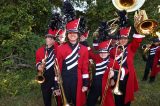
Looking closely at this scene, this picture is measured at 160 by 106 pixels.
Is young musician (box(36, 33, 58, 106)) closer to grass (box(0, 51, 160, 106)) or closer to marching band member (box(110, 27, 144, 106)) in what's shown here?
grass (box(0, 51, 160, 106))

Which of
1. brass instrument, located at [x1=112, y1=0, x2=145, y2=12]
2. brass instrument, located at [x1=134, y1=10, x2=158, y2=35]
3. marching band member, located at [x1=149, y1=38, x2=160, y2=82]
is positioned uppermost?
brass instrument, located at [x1=112, y1=0, x2=145, y2=12]

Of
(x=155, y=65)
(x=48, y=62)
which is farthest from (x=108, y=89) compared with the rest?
(x=155, y=65)

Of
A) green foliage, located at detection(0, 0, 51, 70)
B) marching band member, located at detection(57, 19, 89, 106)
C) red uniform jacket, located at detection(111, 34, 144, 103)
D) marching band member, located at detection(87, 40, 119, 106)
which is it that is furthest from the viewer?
green foliage, located at detection(0, 0, 51, 70)

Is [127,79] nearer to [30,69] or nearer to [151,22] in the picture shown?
[151,22]

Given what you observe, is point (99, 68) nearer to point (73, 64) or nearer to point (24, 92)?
point (73, 64)

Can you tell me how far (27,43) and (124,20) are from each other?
401 cm

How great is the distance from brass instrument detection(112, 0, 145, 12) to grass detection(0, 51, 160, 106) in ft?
6.62

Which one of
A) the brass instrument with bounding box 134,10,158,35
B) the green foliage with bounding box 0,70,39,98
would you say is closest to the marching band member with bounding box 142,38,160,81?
the green foliage with bounding box 0,70,39,98

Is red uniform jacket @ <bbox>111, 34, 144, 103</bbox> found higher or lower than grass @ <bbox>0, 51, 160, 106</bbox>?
higher

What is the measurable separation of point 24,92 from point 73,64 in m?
3.00

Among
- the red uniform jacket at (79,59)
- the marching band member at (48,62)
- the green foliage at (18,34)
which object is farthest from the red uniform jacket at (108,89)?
the green foliage at (18,34)

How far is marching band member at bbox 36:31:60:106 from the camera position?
8.43 metres

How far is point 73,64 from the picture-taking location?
298 inches

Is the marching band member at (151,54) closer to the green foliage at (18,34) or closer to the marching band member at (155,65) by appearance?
the marching band member at (155,65)
